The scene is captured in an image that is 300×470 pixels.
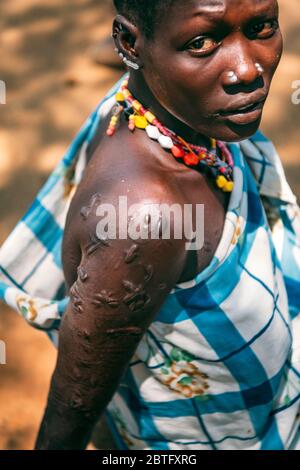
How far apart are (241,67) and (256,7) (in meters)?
0.11

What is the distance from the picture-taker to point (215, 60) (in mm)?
1312

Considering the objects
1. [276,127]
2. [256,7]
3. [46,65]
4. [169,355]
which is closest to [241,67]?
[256,7]

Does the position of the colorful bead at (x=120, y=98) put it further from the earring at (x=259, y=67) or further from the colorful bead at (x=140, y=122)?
the earring at (x=259, y=67)

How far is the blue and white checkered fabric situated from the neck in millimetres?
218

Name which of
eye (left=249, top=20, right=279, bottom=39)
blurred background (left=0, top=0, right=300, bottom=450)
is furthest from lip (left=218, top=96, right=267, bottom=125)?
blurred background (left=0, top=0, right=300, bottom=450)

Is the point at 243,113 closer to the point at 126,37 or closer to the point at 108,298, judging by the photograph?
the point at 126,37

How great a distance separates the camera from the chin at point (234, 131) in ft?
4.53

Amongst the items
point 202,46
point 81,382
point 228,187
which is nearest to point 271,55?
point 202,46

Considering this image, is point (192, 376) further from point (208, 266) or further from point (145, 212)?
point (145, 212)

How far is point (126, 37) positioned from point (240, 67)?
24 cm

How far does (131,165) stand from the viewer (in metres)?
1.44

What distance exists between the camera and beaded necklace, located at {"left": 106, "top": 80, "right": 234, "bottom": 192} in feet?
4.91

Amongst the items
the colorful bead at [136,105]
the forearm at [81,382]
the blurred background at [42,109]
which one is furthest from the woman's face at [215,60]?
the blurred background at [42,109]
